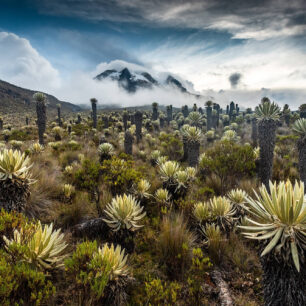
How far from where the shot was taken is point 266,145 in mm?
8500

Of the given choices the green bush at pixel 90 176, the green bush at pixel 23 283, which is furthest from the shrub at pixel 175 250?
the green bush at pixel 90 176

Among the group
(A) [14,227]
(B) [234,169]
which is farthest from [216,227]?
(A) [14,227]

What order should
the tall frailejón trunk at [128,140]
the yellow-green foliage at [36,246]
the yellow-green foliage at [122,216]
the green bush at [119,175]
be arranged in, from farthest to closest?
the tall frailejón trunk at [128,140] → the green bush at [119,175] → the yellow-green foliage at [122,216] → the yellow-green foliage at [36,246]

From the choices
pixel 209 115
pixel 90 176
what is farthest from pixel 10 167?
pixel 209 115

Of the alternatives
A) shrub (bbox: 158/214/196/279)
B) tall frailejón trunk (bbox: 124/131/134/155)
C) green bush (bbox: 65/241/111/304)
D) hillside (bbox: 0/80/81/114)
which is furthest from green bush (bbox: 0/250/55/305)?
hillside (bbox: 0/80/81/114)

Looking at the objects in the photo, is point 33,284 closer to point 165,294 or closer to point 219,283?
point 165,294

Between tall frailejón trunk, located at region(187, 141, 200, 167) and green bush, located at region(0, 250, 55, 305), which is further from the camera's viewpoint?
tall frailejón trunk, located at region(187, 141, 200, 167)

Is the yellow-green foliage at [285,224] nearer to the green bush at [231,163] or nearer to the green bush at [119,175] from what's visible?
the green bush at [119,175]

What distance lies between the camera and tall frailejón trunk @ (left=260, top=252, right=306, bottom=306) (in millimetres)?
2359

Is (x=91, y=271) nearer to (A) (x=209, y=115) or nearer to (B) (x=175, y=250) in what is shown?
(B) (x=175, y=250)

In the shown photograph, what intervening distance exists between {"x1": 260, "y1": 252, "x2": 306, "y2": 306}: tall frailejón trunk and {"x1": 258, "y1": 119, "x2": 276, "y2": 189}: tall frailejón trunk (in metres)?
7.09

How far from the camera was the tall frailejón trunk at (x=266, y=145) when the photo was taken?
843cm

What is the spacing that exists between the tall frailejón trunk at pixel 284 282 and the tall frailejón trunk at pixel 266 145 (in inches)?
279

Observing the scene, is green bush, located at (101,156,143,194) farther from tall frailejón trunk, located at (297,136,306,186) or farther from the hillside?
the hillside
